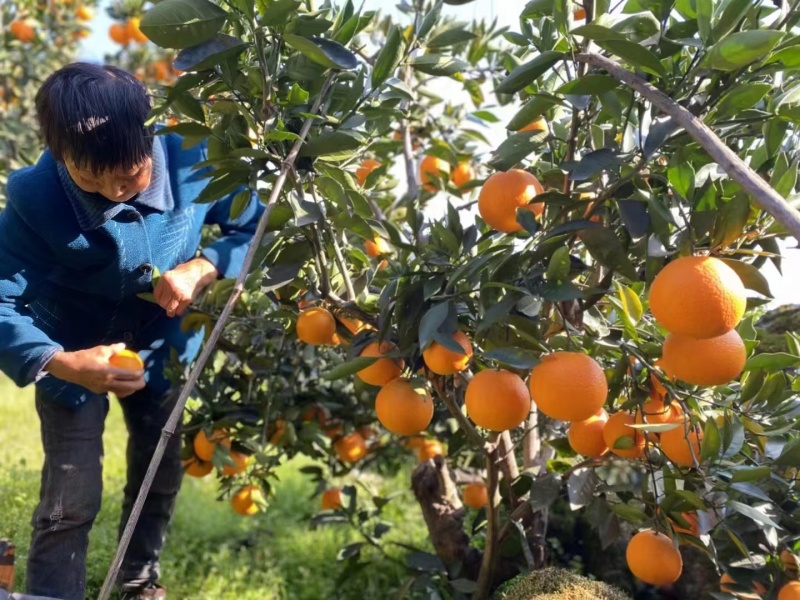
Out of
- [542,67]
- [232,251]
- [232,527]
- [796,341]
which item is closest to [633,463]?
[796,341]

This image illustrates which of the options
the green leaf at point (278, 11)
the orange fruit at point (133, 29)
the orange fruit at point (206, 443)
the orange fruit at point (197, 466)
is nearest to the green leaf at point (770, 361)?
the green leaf at point (278, 11)

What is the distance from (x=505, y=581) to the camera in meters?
1.89

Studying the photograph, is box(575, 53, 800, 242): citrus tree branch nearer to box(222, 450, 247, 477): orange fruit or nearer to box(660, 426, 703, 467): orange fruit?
box(660, 426, 703, 467): orange fruit

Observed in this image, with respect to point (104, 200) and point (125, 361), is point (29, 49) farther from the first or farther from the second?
point (125, 361)

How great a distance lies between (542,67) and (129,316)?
1271 millimetres

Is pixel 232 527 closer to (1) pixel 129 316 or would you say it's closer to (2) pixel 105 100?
(1) pixel 129 316

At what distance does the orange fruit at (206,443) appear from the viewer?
204 centimetres

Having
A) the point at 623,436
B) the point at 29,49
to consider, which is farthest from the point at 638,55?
the point at 29,49

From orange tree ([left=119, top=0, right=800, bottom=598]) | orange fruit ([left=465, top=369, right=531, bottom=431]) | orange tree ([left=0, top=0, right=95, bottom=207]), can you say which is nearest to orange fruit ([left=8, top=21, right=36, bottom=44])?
orange tree ([left=0, top=0, right=95, bottom=207])

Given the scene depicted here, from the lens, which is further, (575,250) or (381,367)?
(575,250)

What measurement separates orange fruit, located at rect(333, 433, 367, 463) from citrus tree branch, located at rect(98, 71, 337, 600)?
116cm

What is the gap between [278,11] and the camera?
1.17 meters

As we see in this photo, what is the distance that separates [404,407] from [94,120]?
793 millimetres

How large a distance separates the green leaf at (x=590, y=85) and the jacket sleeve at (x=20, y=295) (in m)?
1.12
